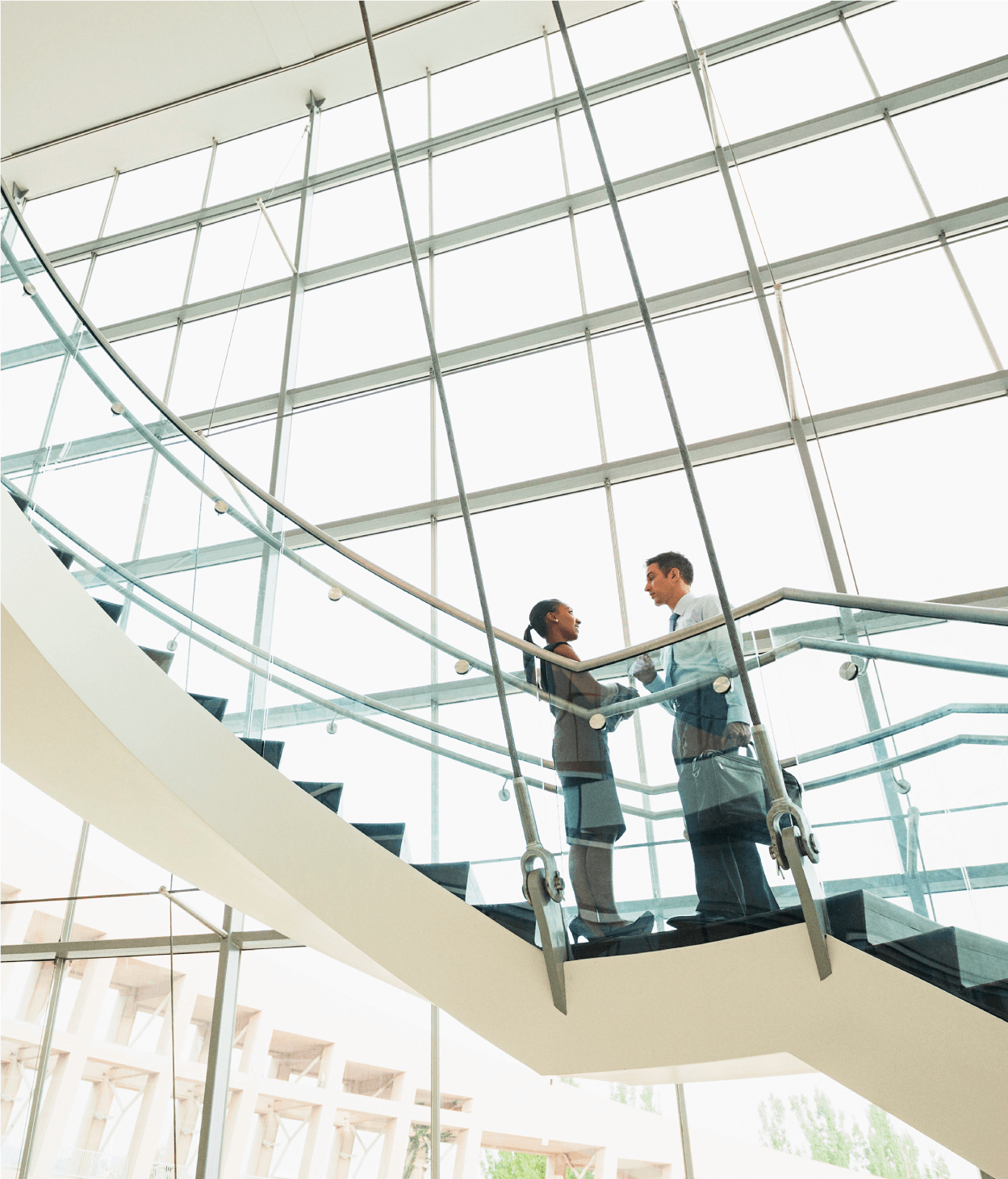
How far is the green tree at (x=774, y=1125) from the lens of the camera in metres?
4.21

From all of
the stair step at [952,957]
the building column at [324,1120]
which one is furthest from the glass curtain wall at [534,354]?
the building column at [324,1120]

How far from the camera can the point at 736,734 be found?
2584 millimetres

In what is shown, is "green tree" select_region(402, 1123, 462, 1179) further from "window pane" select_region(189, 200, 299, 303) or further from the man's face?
"window pane" select_region(189, 200, 299, 303)

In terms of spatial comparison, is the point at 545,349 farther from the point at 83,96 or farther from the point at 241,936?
the point at 83,96

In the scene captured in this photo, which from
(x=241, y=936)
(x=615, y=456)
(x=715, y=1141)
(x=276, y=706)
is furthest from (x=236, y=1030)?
(x=615, y=456)

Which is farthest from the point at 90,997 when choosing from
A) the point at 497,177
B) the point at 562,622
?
the point at 497,177

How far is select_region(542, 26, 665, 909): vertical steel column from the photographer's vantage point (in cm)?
264

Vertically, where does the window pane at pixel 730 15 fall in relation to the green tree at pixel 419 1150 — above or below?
above

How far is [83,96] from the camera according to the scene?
921 cm

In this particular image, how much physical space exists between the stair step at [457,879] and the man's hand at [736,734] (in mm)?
854

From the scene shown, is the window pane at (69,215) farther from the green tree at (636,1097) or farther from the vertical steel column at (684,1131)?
the vertical steel column at (684,1131)

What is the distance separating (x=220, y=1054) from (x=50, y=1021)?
1152mm

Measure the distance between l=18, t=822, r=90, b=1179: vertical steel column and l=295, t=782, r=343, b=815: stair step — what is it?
11.0ft

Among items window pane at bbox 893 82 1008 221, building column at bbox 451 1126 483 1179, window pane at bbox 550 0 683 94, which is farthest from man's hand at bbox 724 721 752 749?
window pane at bbox 550 0 683 94
